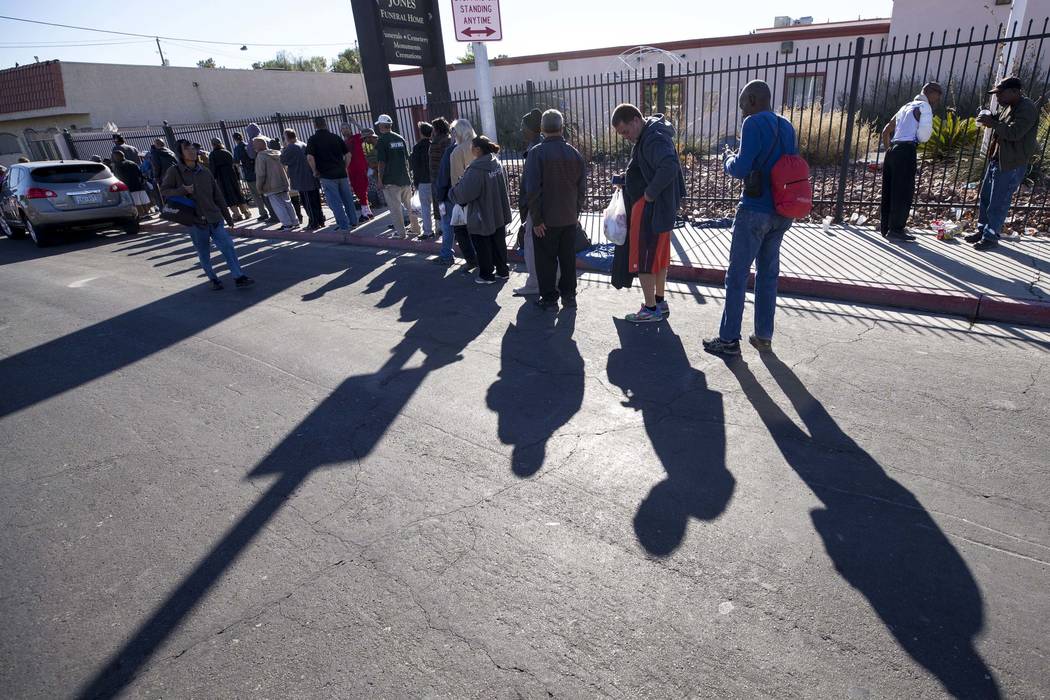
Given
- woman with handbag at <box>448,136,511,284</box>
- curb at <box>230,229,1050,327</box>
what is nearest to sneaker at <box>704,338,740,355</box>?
curb at <box>230,229,1050,327</box>

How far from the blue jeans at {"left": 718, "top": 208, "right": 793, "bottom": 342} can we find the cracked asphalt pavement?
0.30 meters

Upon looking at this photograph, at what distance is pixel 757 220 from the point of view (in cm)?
433

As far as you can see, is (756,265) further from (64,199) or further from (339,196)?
(64,199)

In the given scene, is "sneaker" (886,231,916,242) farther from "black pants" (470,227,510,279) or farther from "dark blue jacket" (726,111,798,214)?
"black pants" (470,227,510,279)

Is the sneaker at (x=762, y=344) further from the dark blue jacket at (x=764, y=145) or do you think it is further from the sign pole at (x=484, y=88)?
the sign pole at (x=484, y=88)

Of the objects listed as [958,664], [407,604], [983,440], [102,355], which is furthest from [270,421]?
[983,440]

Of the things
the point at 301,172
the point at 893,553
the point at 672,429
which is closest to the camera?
the point at 893,553

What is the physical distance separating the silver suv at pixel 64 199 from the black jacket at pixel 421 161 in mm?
8322

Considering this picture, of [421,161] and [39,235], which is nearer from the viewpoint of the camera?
[421,161]

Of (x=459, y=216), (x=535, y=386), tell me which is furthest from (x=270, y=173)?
(x=535, y=386)

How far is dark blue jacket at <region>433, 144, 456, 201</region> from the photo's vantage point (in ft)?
24.2

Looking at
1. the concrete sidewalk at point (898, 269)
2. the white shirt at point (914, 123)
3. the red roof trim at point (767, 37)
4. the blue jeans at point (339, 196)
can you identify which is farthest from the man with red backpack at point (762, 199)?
the red roof trim at point (767, 37)

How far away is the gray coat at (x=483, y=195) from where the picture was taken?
21.2ft

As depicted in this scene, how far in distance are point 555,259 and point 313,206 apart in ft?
23.7
